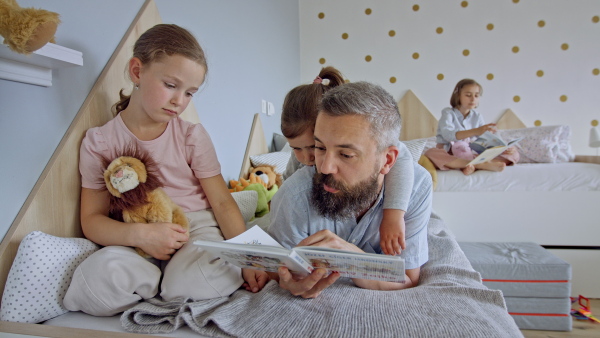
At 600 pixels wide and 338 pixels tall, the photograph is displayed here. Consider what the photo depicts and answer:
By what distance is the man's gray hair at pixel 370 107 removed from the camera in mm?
939

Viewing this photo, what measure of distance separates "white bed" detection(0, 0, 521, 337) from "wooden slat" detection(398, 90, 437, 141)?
259 centimetres

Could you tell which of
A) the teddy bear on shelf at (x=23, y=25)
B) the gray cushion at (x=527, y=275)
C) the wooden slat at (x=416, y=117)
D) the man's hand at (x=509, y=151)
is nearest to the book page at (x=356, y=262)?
the teddy bear on shelf at (x=23, y=25)

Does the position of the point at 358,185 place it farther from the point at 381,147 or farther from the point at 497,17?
the point at 497,17

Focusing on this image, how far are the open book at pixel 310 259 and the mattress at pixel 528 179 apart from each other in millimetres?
1805

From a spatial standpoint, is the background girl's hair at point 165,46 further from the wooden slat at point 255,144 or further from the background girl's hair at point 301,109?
the wooden slat at point 255,144

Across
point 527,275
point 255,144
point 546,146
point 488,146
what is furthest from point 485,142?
point 255,144

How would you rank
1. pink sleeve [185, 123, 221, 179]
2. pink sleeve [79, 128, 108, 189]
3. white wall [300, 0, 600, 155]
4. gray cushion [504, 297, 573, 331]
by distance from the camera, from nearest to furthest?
pink sleeve [79, 128, 108, 189], pink sleeve [185, 123, 221, 179], gray cushion [504, 297, 573, 331], white wall [300, 0, 600, 155]

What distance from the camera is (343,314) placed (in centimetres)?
83

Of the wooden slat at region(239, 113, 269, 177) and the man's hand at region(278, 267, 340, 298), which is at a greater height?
the wooden slat at region(239, 113, 269, 177)

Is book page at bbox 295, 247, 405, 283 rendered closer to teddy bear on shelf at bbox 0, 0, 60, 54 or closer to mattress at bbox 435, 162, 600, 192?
teddy bear on shelf at bbox 0, 0, 60, 54

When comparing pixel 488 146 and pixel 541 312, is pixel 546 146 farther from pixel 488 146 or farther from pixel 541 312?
pixel 541 312

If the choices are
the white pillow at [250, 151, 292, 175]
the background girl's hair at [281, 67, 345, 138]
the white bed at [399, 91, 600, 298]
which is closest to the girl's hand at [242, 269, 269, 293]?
the background girl's hair at [281, 67, 345, 138]

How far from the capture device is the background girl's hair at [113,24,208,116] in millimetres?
1060

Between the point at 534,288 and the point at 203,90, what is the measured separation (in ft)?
5.30
